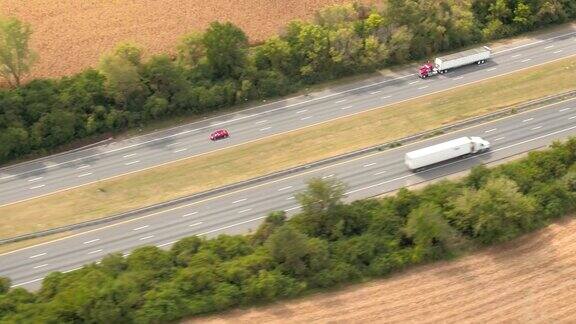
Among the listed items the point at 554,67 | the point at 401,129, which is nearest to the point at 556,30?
the point at 554,67

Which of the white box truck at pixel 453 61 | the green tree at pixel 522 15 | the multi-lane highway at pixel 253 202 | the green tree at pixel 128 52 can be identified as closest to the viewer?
the multi-lane highway at pixel 253 202

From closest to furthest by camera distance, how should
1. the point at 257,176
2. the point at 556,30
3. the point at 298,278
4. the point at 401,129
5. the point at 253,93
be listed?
the point at 298,278, the point at 257,176, the point at 401,129, the point at 253,93, the point at 556,30

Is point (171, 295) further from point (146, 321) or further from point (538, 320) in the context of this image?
point (538, 320)

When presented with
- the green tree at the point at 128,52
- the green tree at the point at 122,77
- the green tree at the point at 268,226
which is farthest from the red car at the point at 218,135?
the green tree at the point at 268,226

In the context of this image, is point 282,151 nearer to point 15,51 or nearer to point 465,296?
point 465,296

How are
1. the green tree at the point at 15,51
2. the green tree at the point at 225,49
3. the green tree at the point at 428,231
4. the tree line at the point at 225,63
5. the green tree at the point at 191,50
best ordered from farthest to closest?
1. the green tree at the point at 191,50
2. the green tree at the point at 225,49
3. the green tree at the point at 15,51
4. the tree line at the point at 225,63
5. the green tree at the point at 428,231

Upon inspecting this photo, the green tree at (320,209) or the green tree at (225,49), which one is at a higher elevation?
the green tree at (225,49)

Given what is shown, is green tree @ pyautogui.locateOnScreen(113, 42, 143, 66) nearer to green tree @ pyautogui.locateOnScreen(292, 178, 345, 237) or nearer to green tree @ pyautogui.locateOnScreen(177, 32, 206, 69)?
green tree @ pyautogui.locateOnScreen(177, 32, 206, 69)

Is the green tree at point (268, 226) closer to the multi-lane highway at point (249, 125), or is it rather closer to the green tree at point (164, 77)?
the multi-lane highway at point (249, 125)
